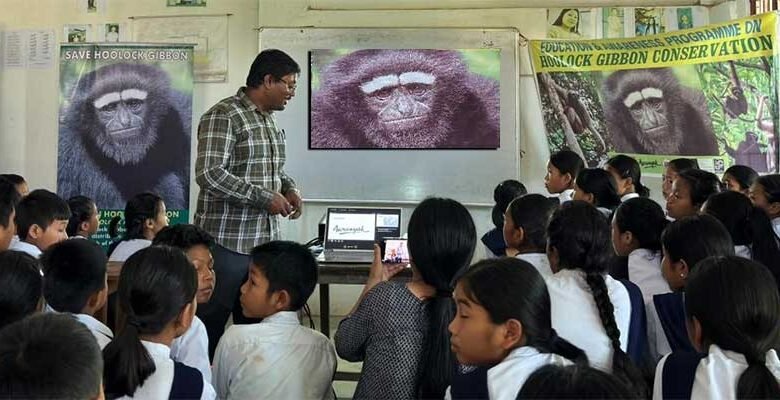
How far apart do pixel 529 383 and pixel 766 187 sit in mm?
2464

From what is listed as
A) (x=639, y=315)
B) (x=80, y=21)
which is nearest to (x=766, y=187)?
(x=639, y=315)

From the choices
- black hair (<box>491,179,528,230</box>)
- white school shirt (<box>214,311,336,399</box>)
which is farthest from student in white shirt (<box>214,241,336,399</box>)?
black hair (<box>491,179,528,230</box>)

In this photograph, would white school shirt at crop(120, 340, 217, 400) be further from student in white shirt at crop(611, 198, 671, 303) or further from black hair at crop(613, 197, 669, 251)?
black hair at crop(613, 197, 669, 251)

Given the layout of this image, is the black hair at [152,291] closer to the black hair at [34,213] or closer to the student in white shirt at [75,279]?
the student in white shirt at [75,279]

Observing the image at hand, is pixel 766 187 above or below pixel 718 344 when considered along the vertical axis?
above

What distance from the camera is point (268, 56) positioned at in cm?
279

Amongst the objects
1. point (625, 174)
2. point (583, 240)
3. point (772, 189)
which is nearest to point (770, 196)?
point (772, 189)

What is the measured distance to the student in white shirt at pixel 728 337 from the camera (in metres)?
1.25

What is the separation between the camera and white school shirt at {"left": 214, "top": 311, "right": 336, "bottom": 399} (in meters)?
1.67

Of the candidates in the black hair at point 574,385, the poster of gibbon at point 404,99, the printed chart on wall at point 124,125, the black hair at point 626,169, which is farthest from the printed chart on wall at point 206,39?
the black hair at point 574,385

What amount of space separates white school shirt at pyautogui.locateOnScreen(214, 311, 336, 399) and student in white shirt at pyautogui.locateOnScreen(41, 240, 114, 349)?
28 cm

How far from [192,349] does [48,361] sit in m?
0.91

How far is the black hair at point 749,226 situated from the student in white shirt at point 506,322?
4.32ft

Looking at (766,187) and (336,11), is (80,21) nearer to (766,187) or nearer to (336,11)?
(336,11)
